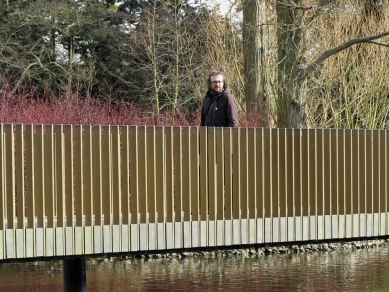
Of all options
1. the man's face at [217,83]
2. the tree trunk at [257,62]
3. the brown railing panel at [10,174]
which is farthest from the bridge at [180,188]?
the tree trunk at [257,62]

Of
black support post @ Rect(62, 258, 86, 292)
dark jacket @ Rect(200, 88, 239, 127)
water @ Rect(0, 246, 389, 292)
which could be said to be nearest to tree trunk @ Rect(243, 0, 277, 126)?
water @ Rect(0, 246, 389, 292)

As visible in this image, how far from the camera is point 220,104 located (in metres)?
9.72

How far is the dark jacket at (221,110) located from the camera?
963cm

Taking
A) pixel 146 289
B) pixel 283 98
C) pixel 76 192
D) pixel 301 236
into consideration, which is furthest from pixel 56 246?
pixel 283 98

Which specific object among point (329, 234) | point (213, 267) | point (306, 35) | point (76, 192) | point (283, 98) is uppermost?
point (306, 35)

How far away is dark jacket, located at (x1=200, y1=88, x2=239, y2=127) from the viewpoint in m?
9.63

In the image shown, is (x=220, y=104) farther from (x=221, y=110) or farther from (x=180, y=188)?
(x=180, y=188)

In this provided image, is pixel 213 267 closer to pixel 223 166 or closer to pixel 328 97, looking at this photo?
pixel 223 166

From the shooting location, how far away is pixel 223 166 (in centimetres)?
895

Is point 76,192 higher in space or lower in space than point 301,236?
higher

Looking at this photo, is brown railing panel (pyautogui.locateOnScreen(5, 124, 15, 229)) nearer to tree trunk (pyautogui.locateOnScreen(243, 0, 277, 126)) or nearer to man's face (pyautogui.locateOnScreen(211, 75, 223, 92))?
man's face (pyautogui.locateOnScreen(211, 75, 223, 92))

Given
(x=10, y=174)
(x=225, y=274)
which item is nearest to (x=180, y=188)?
(x=10, y=174)

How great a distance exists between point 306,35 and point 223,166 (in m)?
8.79

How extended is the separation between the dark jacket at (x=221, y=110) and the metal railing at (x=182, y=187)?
0.62m
